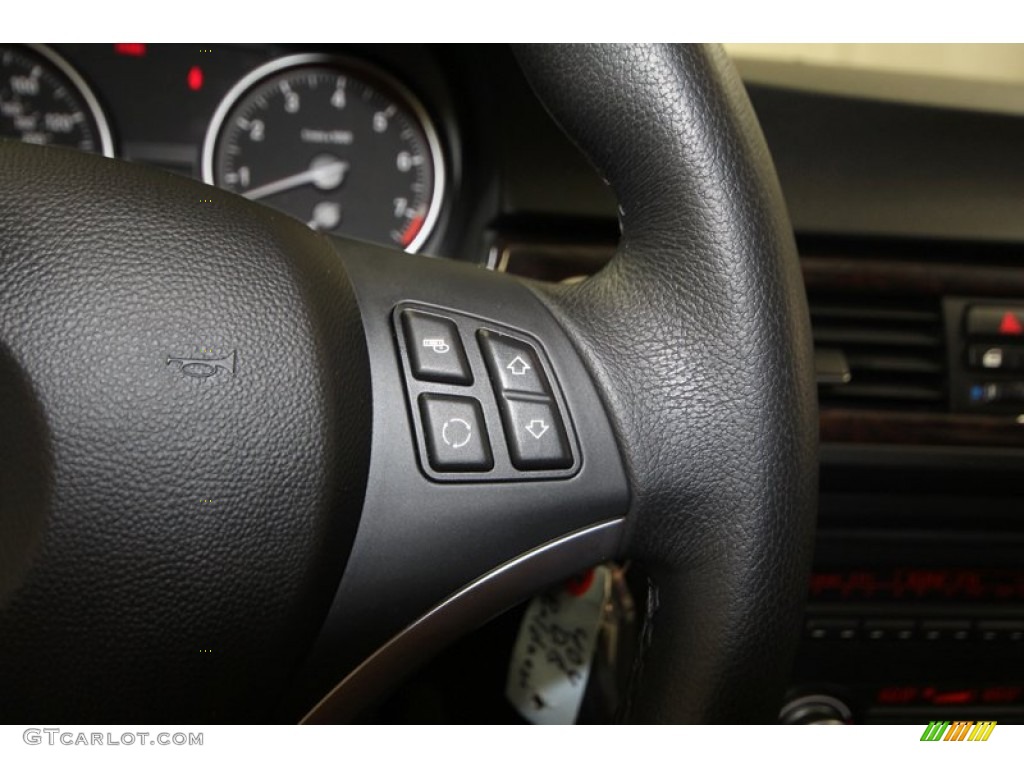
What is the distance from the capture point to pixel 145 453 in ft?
1.45

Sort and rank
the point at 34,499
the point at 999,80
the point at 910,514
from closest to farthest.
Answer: the point at 34,499 → the point at 910,514 → the point at 999,80

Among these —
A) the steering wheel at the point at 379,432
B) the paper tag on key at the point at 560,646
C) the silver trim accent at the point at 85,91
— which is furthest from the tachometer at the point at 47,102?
the paper tag on key at the point at 560,646

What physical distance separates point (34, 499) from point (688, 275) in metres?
0.36

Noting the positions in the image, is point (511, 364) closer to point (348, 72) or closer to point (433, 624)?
point (433, 624)

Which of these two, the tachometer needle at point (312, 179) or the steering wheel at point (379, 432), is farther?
the tachometer needle at point (312, 179)

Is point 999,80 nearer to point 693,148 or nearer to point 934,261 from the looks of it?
point 934,261

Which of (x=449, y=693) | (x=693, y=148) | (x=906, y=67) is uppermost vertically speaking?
(x=906, y=67)

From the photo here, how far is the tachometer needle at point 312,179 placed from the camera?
105cm

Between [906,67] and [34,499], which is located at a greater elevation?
[906,67]

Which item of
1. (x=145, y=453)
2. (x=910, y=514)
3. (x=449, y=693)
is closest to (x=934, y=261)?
(x=910, y=514)

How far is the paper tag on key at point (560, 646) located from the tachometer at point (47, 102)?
72 centimetres

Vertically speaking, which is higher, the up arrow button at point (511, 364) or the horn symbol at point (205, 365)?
the up arrow button at point (511, 364)

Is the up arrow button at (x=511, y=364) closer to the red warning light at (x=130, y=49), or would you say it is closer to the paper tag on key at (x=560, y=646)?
the paper tag on key at (x=560, y=646)

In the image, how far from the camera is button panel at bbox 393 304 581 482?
1.61ft
